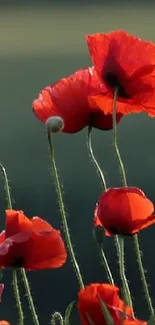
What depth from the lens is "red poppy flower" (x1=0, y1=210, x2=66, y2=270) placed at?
578 mm

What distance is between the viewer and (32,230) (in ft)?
1.93

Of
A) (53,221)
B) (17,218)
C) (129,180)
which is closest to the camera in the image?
(17,218)

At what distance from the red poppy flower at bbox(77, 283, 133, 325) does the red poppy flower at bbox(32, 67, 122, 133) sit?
157mm

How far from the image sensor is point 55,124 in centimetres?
61

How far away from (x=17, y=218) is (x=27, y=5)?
18.0ft

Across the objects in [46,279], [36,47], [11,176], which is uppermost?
[36,47]

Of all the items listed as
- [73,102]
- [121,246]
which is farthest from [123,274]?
[73,102]

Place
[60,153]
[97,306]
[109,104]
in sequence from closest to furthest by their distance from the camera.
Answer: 1. [97,306]
2. [109,104]
3. [60,153]

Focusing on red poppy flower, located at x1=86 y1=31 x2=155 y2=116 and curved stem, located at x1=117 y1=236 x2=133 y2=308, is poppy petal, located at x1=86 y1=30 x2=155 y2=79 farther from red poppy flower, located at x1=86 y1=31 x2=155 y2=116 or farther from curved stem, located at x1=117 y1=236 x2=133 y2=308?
curved stem, located at x1=117 y1=236 x2=133 y2=308


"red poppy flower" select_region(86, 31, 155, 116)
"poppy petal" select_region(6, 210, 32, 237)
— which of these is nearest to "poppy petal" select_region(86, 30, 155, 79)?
"red poppy flower" select_region(86, 31, 155, 116)

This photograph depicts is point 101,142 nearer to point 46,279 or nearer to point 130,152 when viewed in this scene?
point 130,152

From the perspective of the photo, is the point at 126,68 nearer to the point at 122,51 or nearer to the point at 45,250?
the point at 122,51

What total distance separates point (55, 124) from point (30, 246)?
0.07m

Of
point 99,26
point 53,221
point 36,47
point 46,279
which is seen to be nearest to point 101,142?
point 53,221
